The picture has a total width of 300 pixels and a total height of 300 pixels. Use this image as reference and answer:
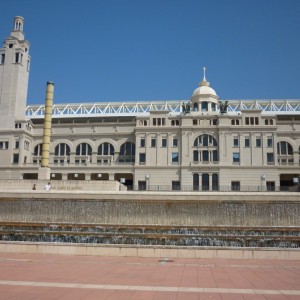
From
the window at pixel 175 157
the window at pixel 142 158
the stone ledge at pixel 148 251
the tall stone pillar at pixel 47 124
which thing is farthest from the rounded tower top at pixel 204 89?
the stone ledge at pixel 148 251

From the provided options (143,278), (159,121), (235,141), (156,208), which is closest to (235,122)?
(235,141)

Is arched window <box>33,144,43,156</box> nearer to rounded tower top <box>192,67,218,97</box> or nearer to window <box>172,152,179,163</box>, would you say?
window <box>172,152,179,163</box>

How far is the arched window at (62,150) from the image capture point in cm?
7969

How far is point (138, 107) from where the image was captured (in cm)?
8919

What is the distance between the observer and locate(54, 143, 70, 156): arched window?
3137 inches

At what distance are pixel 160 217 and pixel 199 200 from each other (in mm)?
4400

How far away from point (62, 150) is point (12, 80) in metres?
17.3

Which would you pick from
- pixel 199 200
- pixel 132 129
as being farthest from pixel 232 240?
pixel 132 129

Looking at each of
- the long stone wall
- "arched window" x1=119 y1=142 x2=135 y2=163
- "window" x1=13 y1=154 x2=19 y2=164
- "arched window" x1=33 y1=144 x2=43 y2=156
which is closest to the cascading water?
the long stone wall

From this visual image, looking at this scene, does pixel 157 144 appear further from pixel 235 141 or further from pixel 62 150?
pixel 62 150

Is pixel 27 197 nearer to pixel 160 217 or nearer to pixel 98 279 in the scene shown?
pixel 160 217

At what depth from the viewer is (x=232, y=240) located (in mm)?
28266

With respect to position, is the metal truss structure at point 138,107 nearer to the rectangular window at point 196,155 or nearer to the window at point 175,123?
the window at point 175,123

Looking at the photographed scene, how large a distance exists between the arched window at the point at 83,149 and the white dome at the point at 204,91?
23900 mm
